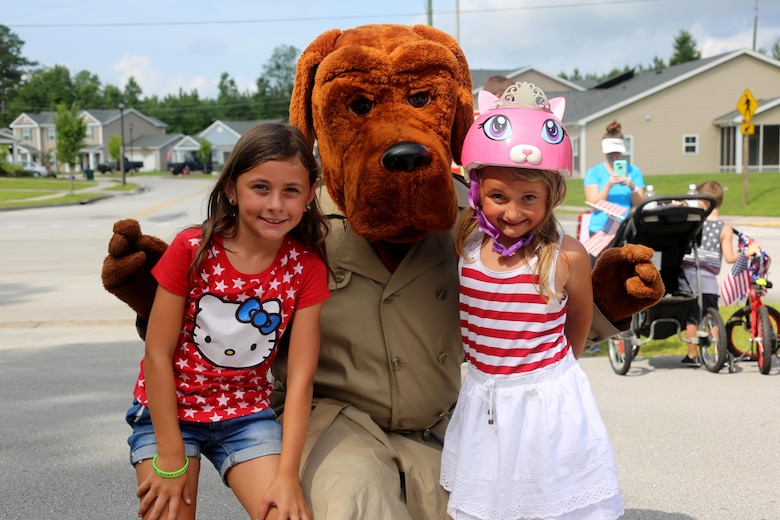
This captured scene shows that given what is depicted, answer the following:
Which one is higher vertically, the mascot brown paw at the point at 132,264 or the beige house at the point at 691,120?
the beige house at the point at 691,120

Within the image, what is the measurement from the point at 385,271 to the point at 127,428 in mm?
A: 3156

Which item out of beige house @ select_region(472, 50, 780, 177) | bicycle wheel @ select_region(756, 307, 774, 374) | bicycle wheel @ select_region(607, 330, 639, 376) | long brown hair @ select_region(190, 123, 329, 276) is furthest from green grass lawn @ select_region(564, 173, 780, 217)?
long brown hair @ select_region(190, 123, 329, 276)

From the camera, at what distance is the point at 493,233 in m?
2.50

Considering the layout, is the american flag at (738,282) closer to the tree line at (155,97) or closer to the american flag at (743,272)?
the american flag at (743,272)

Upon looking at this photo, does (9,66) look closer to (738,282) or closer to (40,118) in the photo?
(40,118)

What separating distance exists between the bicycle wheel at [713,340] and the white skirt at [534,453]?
4.53m

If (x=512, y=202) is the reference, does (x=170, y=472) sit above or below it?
below

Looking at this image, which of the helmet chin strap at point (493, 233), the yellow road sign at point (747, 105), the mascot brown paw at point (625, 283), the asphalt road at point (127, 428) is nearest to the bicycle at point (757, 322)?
the asphalt road at point (127, 428)

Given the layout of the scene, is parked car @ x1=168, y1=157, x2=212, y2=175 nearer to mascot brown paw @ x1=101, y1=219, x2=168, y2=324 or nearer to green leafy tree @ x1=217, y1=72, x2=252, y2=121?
green leafy tree @ x1=217, y1=72, x2=252, y2=121

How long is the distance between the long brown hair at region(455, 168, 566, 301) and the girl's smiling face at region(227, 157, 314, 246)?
1.67 ft

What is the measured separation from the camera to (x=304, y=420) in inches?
96.3

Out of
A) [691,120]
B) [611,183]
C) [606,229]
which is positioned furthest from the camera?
[691,120]

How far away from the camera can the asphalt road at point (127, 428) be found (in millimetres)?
4125

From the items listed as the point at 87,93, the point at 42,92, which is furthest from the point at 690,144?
the point at 87,93
